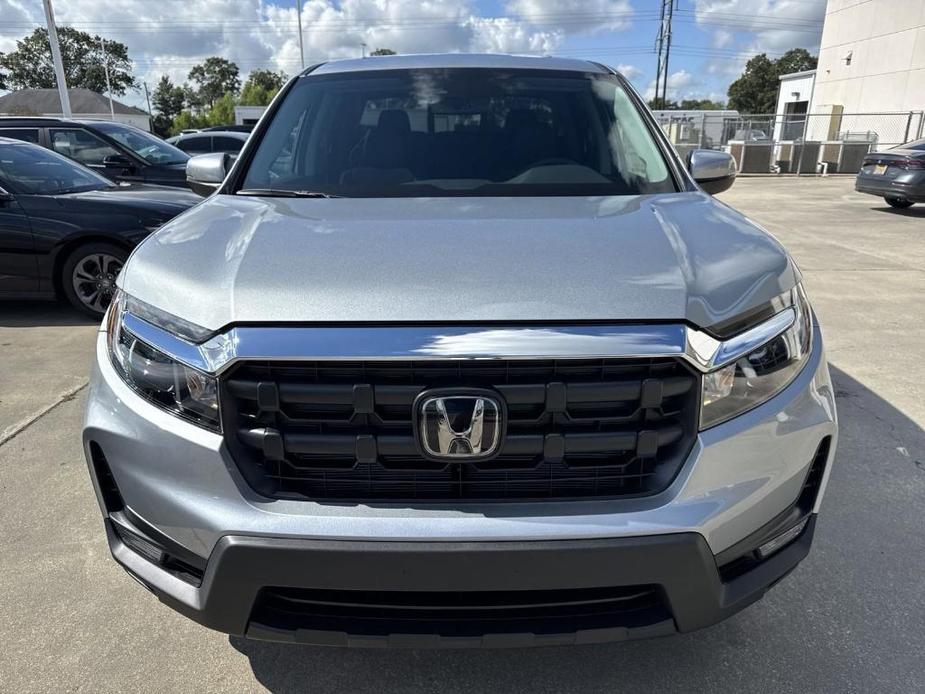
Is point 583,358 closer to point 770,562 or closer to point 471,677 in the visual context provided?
point 770,562

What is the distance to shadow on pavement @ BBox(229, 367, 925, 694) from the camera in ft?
6.68

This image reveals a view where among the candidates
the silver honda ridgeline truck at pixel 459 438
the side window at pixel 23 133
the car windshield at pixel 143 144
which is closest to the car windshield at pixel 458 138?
the silver honda ridgeline truck at pixel 459 438

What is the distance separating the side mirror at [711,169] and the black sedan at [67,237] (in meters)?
Answer: 4.40

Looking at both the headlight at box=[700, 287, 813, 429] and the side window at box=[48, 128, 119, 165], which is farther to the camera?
the side window at box=[48, 128, 119, 165]

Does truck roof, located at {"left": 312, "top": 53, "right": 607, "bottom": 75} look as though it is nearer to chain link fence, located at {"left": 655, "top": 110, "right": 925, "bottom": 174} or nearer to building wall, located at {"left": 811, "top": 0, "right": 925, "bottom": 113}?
chain link fence, located at {"left": 655, "top": 110, "right": 925, "bottom": 174}

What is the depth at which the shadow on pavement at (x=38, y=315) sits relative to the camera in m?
5.88

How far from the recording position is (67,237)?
572cm

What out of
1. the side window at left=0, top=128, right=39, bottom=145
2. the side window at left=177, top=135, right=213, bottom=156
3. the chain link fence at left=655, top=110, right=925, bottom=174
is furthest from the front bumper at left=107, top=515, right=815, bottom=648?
the chain link fence at left=655, top=110, right=925, bottom=174

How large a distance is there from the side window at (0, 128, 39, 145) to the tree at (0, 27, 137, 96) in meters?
88.0

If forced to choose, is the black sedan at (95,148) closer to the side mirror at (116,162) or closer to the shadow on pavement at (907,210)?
the side mirror at (116,162)

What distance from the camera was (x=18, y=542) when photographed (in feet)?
8.96

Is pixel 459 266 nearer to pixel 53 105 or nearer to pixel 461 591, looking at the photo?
pixel 461 591

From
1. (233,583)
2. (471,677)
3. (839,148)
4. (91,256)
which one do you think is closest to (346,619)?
(233,583)

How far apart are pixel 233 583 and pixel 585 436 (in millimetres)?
879
